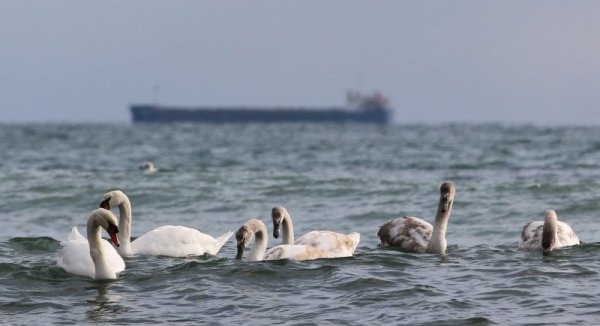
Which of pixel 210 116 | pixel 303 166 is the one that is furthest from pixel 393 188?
pixel 210 116

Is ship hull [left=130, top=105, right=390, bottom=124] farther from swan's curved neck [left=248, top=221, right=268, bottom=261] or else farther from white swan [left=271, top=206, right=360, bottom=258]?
swan's curved neck [left=248, top=221, right=268, bottom=261]

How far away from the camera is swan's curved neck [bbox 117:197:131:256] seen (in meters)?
16.0

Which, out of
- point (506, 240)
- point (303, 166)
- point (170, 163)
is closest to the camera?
point (506, 240)

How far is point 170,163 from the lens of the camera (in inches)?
1752

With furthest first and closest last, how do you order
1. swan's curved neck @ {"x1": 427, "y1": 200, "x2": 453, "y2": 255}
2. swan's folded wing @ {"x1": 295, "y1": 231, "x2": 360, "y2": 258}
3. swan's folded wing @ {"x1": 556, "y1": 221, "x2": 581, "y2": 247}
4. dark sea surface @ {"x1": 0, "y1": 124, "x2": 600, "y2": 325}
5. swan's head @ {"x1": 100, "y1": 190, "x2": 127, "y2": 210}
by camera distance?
swan's head @ {"x1": 100, "y1": 190, "x2": 127, "y2": 210} < swan's folded wing @ {"x1": 556, "y1": 221, "x2": 581, "y2": 247} < swan's curved neck @ {"x1": 427, "y1": 200, "x2": 453, "y2": 255} < swan's folded wing @ {"x1": 295, "y1": 231, "x2": 360, "y2": 258} < dark sea surface @ {"x1": 0, "y1": 124, "x2": 600, "y2": 325}

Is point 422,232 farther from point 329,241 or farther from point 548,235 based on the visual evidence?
point 329,241

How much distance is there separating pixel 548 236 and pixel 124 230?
5916 millimetres

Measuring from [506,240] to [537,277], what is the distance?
4.89 meters

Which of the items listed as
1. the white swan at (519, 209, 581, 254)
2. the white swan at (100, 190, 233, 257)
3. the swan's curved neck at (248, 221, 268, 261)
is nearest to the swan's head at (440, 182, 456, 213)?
the white swan at (519, 209, 581, 254)

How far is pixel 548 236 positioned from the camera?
15.8m

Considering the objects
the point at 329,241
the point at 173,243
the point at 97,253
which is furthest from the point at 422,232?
the point at 97,253

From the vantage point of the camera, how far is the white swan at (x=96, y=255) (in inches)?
543

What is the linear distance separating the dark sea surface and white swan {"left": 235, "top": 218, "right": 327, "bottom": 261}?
0.24 meters

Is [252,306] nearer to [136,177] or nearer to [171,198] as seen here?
[171,198]
